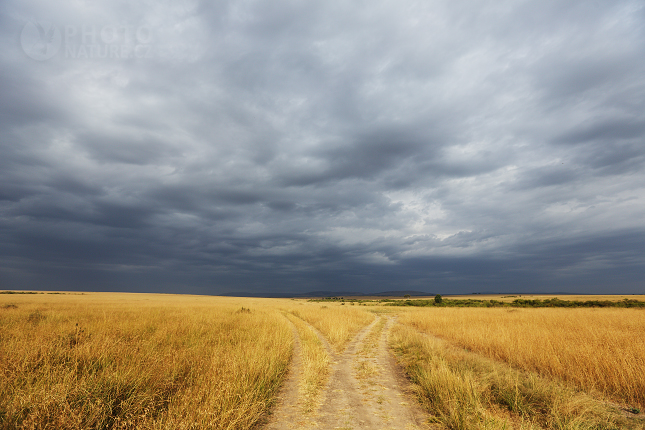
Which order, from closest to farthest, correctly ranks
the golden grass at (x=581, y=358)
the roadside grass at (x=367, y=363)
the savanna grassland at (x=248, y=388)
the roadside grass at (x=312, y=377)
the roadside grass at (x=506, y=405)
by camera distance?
the savanna grassland at (x=248, y=388) < the roadside grass at (x=506, y=405) < the roadside grass at (x=312, y=377) < the golden grass at (x=581, y=358) < the roadside grass at (x=367, y=363)

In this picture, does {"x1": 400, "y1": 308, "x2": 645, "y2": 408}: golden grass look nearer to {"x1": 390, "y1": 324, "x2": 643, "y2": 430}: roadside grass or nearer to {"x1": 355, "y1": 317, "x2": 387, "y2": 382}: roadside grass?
{"x1": 390, "y1": 324, "x2": 643, "y2": 430}: roadside grass

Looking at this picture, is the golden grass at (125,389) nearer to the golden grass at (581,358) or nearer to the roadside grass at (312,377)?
the roadside grass at (312,377)

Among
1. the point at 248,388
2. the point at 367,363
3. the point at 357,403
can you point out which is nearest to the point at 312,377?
the point at 357,403

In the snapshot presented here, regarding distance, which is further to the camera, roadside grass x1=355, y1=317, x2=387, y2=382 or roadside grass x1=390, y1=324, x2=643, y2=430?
roadside grass x1=355, y1=317, x2=387, y2=382

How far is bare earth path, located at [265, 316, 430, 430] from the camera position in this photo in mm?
6273

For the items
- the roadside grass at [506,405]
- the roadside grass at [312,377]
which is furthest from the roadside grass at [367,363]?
the roadside grass at [506,405]

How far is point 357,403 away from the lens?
7441mm

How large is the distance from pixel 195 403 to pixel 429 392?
648cm

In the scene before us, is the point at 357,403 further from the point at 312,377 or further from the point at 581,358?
the point at 581,358

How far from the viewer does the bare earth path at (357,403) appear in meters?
6.27

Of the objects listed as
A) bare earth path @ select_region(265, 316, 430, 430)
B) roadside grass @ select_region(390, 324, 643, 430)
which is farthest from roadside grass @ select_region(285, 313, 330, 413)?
roadside grass @ select_region(390, 324, 643, 430)

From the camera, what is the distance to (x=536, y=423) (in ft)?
21.4

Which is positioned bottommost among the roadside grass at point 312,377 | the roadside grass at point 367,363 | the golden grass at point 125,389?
the roadside grass at point 367,363

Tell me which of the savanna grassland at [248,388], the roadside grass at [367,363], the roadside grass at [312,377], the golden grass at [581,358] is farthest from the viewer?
the roadside grass at [367,363]
